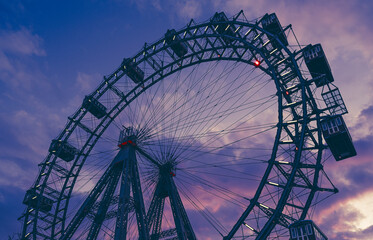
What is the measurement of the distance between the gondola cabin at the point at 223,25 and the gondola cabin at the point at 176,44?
3.65 m

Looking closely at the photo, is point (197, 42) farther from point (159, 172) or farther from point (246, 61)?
point (159, 172)

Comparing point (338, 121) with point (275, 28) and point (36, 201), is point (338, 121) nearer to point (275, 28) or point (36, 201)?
point (275, 28)

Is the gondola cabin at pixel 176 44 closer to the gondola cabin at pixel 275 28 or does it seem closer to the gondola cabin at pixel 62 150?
the gondola cabin at pixel 275 28

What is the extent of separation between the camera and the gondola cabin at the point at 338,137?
22266mm

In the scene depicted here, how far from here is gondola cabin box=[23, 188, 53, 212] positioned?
33.6 meters

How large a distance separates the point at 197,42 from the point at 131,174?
45.0 ft

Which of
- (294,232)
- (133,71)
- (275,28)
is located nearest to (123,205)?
(294,232)

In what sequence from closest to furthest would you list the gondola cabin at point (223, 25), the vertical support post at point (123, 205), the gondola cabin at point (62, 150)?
the vertical support post at point (123, 205) → the gondola cabin at point (223, 25) → the gondola cabin at point (62, 150)

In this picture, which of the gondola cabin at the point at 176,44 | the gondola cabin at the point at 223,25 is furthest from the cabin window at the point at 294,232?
the gondola cabin at the point at 176,44

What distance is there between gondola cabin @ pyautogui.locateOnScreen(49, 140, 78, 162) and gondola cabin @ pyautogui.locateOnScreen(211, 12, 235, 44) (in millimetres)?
20111

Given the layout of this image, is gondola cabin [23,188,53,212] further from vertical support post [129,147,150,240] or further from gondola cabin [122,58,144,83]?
gondola cabin [122,58,144,83]

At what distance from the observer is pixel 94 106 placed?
34.1m

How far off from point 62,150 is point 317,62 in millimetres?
26873

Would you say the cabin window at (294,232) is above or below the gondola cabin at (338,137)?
below
